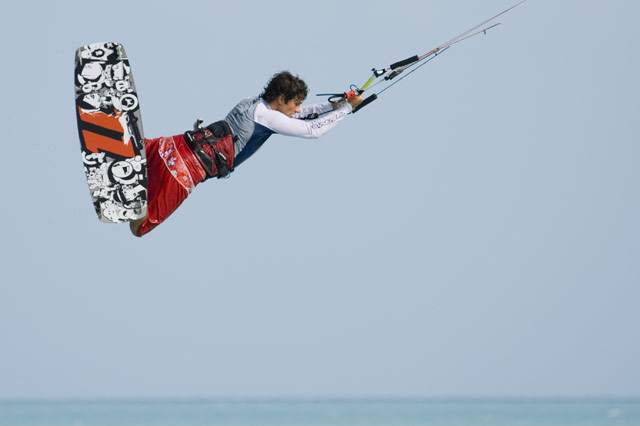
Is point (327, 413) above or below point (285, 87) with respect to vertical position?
below

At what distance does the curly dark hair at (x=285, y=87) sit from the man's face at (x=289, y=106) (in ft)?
0.06

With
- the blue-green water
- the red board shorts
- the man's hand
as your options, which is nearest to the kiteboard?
the red board shorts

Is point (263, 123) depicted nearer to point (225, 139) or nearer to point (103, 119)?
point (225, 139)

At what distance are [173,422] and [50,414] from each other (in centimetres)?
193

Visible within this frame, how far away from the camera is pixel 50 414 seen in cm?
1209

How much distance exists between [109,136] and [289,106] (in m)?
1.00

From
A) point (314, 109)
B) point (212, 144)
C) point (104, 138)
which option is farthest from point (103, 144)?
point (314, 109)

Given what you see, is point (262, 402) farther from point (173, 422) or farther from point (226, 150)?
point (226, 150)

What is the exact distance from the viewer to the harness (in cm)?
543

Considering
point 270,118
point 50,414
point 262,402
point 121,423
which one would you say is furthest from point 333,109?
point 262,402

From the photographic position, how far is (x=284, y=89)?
17.9 feet

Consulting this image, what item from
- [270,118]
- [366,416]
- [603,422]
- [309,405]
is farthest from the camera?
[309,405]

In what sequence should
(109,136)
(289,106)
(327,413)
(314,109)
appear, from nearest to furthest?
(109,136) < (289,106) < (314,109) < (327,413)

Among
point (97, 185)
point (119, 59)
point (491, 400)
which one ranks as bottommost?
point (491, 400)
